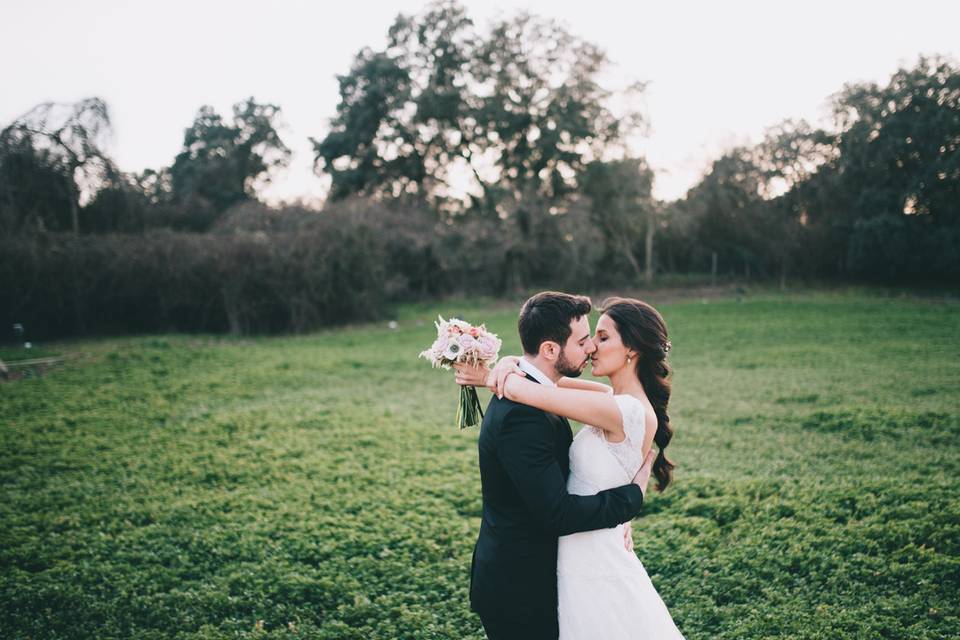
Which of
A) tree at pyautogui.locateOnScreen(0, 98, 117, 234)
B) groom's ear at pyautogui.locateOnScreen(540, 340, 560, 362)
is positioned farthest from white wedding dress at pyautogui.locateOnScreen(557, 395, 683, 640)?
tree at pyautogui.locateOnScreen(0, 98, 117, 234)

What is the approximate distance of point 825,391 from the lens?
10.2 metres

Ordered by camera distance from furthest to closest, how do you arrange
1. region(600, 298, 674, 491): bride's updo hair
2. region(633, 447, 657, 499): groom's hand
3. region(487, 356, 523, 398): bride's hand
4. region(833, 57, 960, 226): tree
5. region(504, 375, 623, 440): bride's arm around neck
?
region(833, 57, 960, 226): tree → region(600, 298, 674, 491): bride's updo hair → region(633, 447, 657, 499): groom's hand → region(487, 356, 523, 398): bride's hand → region(504, 375, 623, 440): bride's arm around neck

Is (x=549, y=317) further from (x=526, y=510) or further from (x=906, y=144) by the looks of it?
(x=906, y=144)

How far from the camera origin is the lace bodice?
105 inches

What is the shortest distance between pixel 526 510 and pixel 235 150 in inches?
1684

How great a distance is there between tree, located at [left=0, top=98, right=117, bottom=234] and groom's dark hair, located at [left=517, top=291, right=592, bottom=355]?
84.4 feet

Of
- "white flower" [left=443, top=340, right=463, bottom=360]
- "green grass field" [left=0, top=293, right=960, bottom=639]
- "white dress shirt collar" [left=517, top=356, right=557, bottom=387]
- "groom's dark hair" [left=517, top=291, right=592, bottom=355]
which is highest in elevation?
"groom's dark hair" [left=517, top=291, right=592, bottom=355]

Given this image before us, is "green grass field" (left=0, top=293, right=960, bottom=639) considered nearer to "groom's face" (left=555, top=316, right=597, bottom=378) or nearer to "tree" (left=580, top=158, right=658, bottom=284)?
"groom's face" (left=555, top=316, right=597, bottom=378)

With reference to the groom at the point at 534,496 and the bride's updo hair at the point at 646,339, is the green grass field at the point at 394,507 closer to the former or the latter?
the groom at the point at 534,496

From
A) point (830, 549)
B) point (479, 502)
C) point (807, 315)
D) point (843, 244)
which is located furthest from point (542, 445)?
point (843, 244)

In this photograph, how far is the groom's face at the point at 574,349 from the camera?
2.75 metres

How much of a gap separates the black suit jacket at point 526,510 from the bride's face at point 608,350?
0.39 meters

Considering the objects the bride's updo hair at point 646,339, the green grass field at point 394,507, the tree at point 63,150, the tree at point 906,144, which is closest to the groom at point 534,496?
the bride's updo hair at point 646,339

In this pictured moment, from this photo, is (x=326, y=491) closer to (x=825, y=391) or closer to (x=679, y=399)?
(x=679, y=399)
